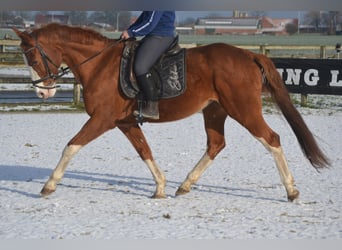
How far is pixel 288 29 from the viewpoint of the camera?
54.8ft

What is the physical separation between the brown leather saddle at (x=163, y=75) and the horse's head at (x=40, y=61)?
2.36 ft

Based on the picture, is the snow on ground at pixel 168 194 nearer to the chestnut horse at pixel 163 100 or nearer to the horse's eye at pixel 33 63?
the chestnut horse at pixel 163 100

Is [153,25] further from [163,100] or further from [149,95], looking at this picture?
[163,100]

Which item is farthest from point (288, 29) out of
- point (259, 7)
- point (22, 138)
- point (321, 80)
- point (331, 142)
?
point (259, 7)

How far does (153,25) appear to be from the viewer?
566 centimetres

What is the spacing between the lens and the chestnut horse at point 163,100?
5.91 m

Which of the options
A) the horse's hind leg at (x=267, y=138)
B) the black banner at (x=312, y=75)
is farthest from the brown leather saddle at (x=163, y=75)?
the black banner at (x=312, y=75)

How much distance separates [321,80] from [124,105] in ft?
32.8

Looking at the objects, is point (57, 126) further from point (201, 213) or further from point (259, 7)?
point (259, 7)

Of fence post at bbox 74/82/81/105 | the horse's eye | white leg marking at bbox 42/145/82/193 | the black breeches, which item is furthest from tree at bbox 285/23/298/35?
white leg marking at bbox 42/145/82/193

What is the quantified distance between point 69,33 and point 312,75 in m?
10.2

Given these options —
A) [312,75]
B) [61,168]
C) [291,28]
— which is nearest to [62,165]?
[61,168]

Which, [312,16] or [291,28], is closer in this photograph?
[312,16]

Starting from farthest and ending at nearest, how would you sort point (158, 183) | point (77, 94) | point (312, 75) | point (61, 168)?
point (77, 94) → point (312, 75) → point (158, 183) → point (61, 168)
